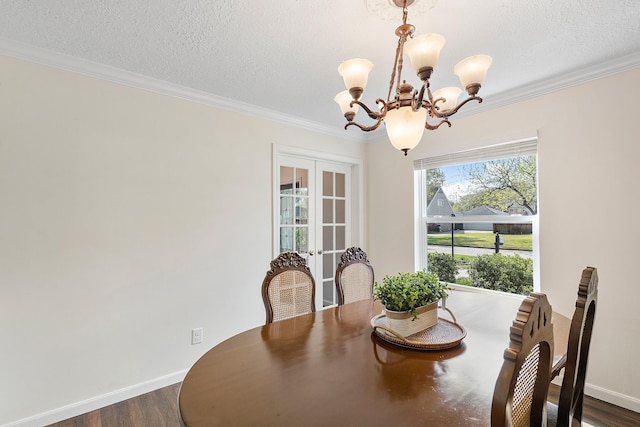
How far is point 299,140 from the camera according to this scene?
346cm

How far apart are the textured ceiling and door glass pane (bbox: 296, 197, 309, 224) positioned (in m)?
1.33

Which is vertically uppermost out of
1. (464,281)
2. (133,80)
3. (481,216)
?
(133,80)

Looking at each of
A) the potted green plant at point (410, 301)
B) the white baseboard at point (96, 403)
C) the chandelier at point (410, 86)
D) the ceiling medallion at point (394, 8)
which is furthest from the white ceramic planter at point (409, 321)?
the white baseboard at point (96, 403)

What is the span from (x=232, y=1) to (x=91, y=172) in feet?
5.13

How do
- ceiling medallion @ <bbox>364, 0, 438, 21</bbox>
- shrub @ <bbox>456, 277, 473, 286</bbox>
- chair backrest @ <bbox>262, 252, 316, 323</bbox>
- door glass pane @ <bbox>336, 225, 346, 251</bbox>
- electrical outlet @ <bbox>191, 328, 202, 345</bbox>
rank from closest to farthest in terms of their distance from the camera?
ceiling medallion @ <bbox>364, 0, 438, 21</bbox> < chair backrest @ <bbox>262, 252, 316, 323</bbox> < electrical outlet @ <bbox>191, 328, 202, 345</bbox> < shrub @ <bbox>456, 277, 473, 286</bbox> < door glass pane @ <bbox>336, 225, 346, 251</bbox>

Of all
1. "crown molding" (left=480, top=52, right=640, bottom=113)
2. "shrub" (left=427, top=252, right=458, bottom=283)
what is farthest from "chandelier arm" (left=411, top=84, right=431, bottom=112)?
"shrub" (left=427, top=252, right=458, bottom=283)

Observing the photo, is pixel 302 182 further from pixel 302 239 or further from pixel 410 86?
pixel 410 86

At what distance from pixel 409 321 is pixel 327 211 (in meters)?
2.44

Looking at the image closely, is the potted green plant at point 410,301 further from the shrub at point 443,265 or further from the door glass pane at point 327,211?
the door glass pane at point 327,211

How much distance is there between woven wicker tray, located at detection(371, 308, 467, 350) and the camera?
1.37 metres

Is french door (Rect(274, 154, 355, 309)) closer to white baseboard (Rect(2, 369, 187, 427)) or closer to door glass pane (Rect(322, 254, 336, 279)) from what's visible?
door glass pane (Rect(322, 254, 336, 279))

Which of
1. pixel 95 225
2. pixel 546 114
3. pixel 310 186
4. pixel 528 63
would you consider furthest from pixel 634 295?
pixel 95 225

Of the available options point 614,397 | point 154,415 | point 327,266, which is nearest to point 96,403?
point 154,415

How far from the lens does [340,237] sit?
13.0ft
